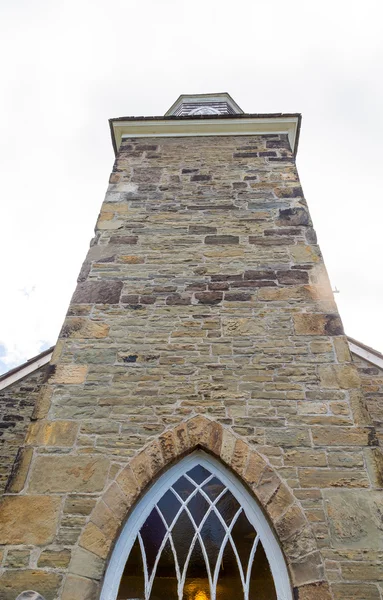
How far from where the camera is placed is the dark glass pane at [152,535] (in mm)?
3153

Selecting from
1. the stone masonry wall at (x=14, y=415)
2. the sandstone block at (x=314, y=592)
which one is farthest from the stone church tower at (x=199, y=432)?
the stone masonry wall at (x=14, y=415)

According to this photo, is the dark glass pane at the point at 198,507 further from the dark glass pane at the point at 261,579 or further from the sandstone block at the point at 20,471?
the sandstone block at the point at 20,471

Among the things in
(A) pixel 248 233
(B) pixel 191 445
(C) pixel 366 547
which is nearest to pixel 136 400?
(B) pixel 191 445

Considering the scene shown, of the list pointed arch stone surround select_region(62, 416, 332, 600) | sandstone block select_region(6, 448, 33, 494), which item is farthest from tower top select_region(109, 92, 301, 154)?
sandstone block select_region(6, 448, 33, 494)

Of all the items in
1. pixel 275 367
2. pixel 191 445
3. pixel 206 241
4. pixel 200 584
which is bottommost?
pixel 200 584

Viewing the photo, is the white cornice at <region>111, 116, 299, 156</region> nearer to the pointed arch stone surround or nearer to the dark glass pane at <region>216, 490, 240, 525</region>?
the pointed arch stone surround

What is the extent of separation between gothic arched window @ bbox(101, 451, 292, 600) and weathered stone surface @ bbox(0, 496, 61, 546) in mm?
543

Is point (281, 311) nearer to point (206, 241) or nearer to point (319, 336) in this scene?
point (319, 336)

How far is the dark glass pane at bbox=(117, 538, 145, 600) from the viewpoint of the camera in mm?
3000

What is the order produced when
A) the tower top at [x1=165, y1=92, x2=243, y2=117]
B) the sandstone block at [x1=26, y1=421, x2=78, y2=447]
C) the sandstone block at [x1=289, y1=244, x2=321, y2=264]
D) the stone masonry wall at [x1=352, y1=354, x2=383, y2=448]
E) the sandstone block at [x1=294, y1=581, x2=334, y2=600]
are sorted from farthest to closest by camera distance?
the tower top at [x1=165, y1=92, x2=243, y2=117] < the stone masonry wall at [x1=352, y1=354, x2=383, y2=448] < the sandstone block at [x1=289, y1=244, x2=321, y2=264] < the sandstone block at [x1=26, y1=421, x2=78, y2=447] < the sandstone block at [x1=294, y1=581, x2=334, y2=600]

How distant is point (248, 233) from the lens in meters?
Result: 5.13

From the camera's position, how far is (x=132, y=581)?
304cm

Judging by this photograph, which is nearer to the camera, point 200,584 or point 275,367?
point 200,584

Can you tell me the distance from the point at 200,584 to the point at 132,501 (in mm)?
868
